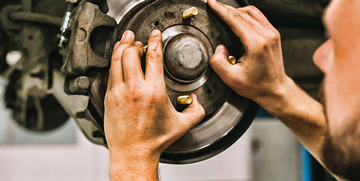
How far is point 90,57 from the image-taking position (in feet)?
1.19

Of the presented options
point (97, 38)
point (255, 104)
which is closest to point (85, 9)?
point (97, 38)

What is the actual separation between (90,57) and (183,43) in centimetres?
16

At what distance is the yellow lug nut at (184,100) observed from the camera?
42cm

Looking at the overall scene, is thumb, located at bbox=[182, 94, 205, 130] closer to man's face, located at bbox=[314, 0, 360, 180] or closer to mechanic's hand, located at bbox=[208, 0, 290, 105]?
mechanic's hand, located at bbox=[208, 0, 290, 105]

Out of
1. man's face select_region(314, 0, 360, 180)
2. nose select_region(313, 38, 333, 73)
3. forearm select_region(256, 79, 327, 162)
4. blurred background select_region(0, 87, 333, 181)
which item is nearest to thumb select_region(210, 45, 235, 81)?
forearm select_region(256, 79, 327, 162)

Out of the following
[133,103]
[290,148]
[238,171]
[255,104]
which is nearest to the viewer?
[133,103]

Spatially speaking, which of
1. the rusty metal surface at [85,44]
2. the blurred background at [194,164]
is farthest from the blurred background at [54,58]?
the blurred background at [194,164]

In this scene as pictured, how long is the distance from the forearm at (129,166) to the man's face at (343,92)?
429 mm

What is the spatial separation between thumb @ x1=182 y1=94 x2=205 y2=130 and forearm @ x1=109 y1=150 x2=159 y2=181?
0.09 m

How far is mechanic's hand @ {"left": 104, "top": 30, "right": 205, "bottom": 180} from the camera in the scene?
35cm

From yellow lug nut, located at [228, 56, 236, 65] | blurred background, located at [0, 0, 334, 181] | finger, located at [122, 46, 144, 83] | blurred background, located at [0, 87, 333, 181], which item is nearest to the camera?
finger, located at [122, 46, 144, 83]

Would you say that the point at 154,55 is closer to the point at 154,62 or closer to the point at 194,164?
Answer: the point at 154,62

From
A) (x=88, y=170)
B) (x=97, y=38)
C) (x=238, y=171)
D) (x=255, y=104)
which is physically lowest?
(x=238, y=171)

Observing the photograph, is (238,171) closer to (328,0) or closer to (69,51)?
(328,0)
